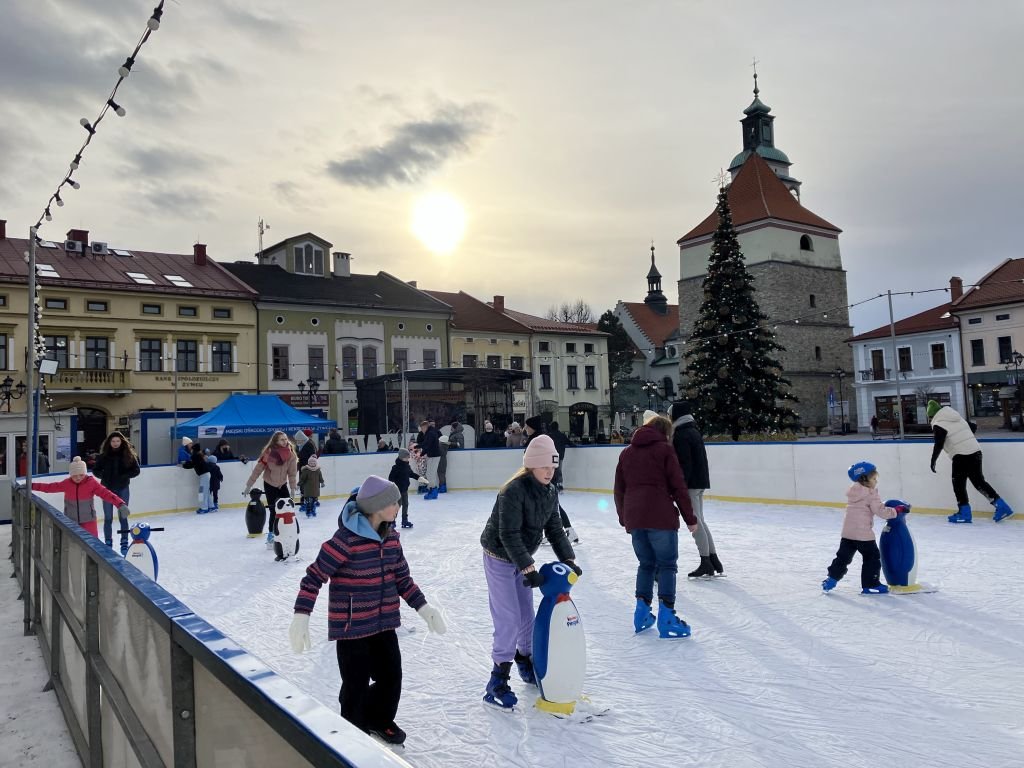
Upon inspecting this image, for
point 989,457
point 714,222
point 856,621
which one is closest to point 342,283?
point 714,222

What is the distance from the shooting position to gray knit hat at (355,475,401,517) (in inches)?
145

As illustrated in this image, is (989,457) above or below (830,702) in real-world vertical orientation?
above

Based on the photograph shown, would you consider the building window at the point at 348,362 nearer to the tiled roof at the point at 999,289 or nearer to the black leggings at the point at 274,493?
the black leggings at the point at 274,493

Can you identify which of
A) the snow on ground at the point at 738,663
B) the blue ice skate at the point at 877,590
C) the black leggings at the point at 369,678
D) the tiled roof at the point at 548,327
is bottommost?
the snow on ground at the point at 738,663

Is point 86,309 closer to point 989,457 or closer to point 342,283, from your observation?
point 342,283

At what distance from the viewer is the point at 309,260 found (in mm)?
39625

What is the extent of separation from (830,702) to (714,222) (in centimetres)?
5612

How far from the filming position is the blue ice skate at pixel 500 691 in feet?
14.4

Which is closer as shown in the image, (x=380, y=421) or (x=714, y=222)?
(x=380, y=421)

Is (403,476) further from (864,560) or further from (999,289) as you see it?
(999,289)

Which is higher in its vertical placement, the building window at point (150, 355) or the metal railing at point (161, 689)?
the building window at point (150, 355)

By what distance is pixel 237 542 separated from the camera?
37.8ft

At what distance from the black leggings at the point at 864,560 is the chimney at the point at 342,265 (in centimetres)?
3657

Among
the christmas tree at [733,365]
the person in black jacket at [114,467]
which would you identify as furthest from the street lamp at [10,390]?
Result: the christmas tree at [733,365]
